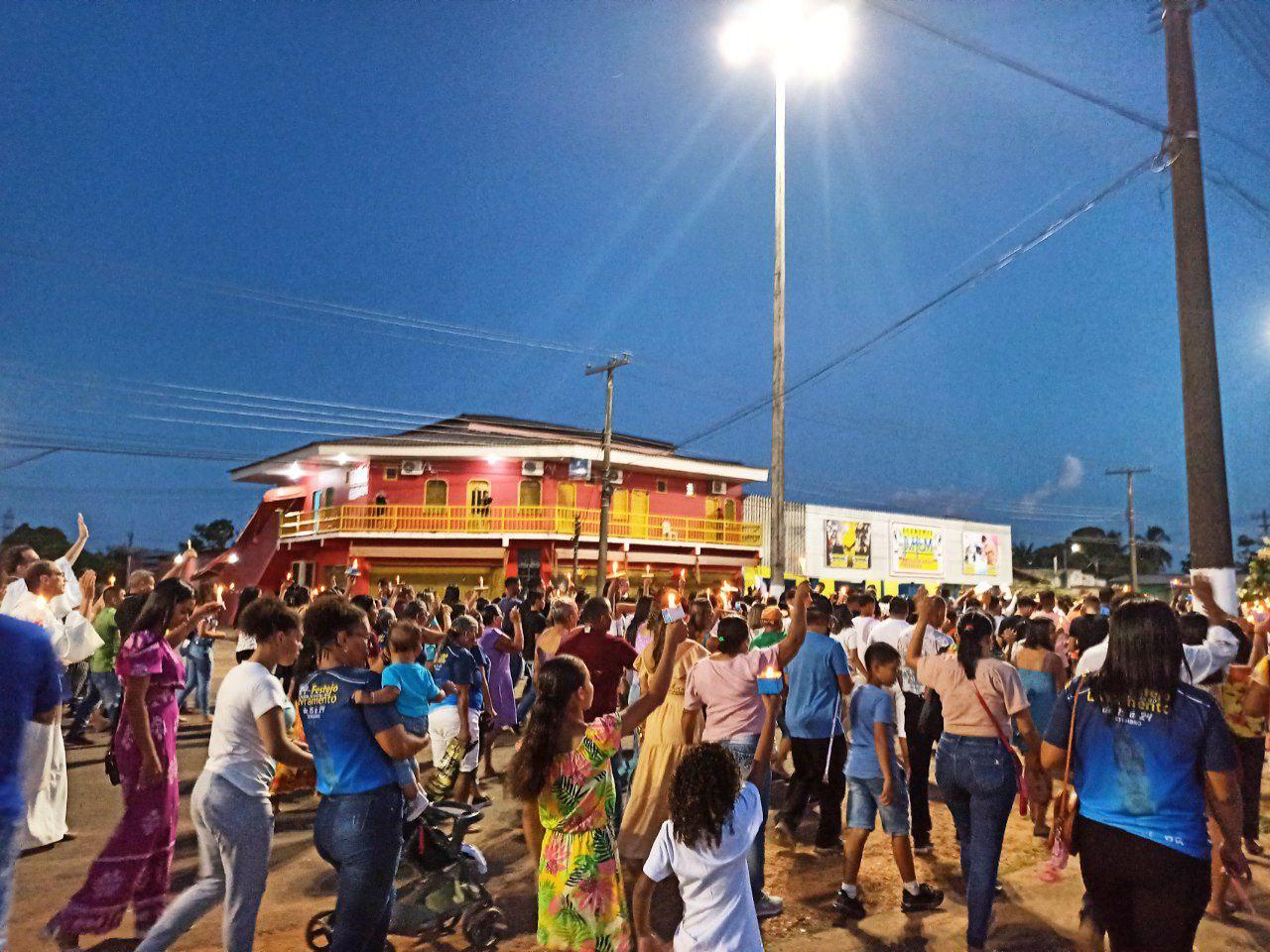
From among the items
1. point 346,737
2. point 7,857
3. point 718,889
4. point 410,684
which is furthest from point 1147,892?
point 410,684

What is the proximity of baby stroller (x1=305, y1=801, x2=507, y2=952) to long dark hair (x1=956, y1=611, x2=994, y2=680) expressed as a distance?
3147mm

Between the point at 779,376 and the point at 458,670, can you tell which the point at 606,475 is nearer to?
the point at 779,376

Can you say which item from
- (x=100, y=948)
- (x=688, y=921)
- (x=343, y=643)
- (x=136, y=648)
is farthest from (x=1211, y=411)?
(x=100, y=948)

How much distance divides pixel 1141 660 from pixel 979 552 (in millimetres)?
47806

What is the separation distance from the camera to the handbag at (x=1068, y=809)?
3.37 meters

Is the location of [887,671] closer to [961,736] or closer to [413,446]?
[961,736]

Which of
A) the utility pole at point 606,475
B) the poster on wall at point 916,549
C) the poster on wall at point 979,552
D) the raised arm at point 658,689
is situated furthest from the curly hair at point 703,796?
the poster on wall at point 979,552

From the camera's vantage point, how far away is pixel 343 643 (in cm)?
368

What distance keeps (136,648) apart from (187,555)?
4.89 feet

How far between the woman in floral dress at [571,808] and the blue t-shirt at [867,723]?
7.38 feet

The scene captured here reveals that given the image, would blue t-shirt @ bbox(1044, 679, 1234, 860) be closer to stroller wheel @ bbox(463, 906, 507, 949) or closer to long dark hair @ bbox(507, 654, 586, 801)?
long dark hair @ bbox(507, 654, 586, 801)

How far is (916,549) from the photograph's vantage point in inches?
1741

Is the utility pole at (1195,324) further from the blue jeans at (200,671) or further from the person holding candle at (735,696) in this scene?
the blue jeans at (200,671)

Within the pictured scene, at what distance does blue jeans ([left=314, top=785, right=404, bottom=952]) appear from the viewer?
3.43 meters
